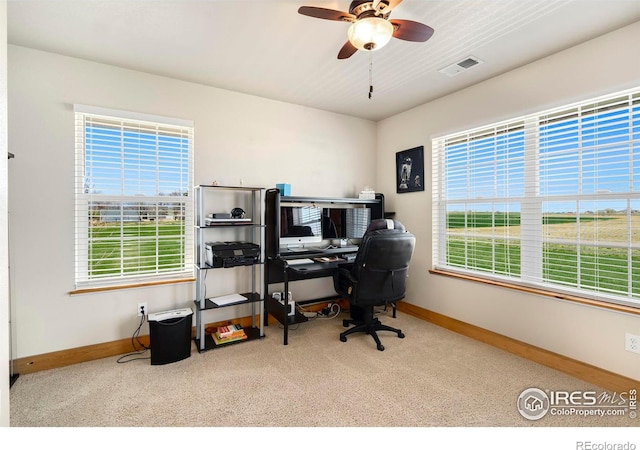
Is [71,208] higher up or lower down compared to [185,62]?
lower down

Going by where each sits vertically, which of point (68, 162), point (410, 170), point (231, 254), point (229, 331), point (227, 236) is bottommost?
point (229, 331)

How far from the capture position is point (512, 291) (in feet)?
8.55

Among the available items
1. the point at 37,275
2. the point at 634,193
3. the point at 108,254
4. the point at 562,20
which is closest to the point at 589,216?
the point at 634,193

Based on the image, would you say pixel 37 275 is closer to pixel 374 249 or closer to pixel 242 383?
pixel 242 383

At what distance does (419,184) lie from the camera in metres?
3.46

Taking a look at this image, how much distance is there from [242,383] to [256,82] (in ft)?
8.63

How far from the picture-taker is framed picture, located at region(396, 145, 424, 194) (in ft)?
11.3

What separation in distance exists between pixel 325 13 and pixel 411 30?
521mm

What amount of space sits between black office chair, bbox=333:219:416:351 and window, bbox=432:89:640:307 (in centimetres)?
86

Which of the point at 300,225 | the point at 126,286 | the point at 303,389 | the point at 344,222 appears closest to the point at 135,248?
the point at 126,286

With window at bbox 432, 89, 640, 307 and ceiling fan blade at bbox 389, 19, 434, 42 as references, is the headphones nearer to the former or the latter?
ceiling fan blade at bbox 389, 19, 434, 42

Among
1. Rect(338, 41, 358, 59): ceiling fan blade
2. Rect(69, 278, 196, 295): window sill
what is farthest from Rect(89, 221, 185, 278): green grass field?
Rect(338, 41, 358, 59): ceiling fan blade

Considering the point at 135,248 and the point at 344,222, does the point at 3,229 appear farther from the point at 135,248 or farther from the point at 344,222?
the point at 344,222

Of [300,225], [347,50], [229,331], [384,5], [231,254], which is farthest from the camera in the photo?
[300,225]
